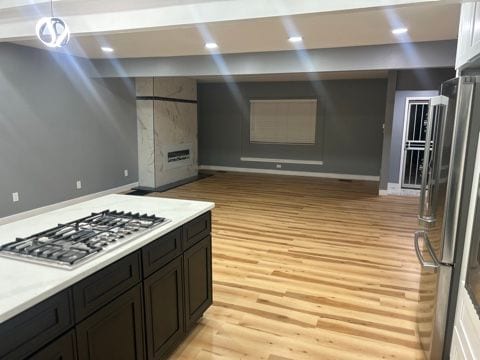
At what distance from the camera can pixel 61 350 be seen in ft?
4.48

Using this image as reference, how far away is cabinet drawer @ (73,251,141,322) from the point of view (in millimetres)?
1470

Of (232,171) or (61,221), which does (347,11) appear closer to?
(61,221)

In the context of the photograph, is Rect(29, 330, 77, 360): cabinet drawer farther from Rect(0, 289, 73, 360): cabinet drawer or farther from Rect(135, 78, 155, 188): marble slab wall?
Rect(135, 78, 155, 188): marble slab wall

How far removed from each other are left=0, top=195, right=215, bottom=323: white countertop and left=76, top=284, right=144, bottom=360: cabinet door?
0.22 metres

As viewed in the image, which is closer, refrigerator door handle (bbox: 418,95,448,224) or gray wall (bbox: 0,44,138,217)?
refrigerator door handle (bbox: 418,95,448,224)

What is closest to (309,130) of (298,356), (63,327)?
(298,356)

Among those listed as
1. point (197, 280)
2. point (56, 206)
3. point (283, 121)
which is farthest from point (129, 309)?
point (283, 121)

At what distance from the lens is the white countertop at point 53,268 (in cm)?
126

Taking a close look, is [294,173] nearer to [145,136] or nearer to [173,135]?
[173,135]

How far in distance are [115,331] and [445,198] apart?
1.84m

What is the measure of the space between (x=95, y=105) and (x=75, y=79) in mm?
552

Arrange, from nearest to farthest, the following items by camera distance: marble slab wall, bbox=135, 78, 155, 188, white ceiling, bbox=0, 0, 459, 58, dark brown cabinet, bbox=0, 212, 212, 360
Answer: dark brown cabinet, bbox=0, 212, 212, 360
white ceiling, bbox=0, 0, 459, 58
marble slab wall, bbox=135, 78, 155, 188

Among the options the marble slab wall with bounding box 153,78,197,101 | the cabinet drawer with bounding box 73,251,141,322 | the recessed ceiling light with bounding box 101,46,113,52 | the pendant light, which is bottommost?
the cabinet drawer with bounding box 73,251,141,322

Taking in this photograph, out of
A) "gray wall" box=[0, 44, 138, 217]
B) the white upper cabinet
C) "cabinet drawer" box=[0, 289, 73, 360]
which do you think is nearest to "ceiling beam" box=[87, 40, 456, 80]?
"gray wall" box=[0, 44, 138, 217]
